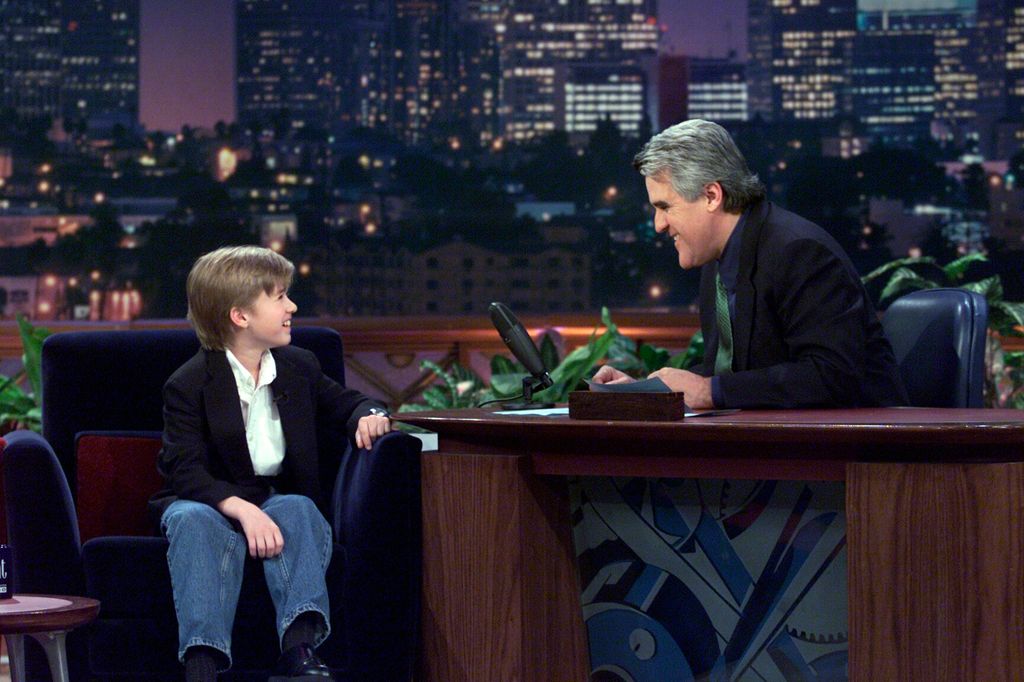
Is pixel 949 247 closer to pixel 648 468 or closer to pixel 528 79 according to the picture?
pixel 528 79

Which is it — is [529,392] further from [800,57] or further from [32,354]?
[800,57]

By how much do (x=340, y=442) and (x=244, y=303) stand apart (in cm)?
48

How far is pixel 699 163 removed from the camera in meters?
2.81

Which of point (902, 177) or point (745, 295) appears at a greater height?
point (902, 177)

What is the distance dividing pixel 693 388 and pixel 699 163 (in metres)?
0.45

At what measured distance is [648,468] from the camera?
2480mm

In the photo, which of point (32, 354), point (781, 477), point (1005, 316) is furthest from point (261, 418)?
point (1005, 316)

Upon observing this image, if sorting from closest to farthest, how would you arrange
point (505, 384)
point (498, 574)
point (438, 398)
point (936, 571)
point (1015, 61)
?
point (936, 571), point (498, 574), point (505, 384), point (438, 398), point (1015, 61)

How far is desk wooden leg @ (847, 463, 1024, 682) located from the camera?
2211mm

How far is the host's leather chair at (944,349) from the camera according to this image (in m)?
2.93

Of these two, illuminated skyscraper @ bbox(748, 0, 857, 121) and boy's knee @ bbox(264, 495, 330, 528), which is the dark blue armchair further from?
illuminated skyscraper @ bbox(748, 0, 857, 121)

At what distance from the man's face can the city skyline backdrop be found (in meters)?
4.43

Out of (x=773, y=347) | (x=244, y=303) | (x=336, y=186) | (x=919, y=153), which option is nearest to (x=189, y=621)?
(x=244, y=303)

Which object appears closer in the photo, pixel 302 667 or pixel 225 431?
pixel 302 667
